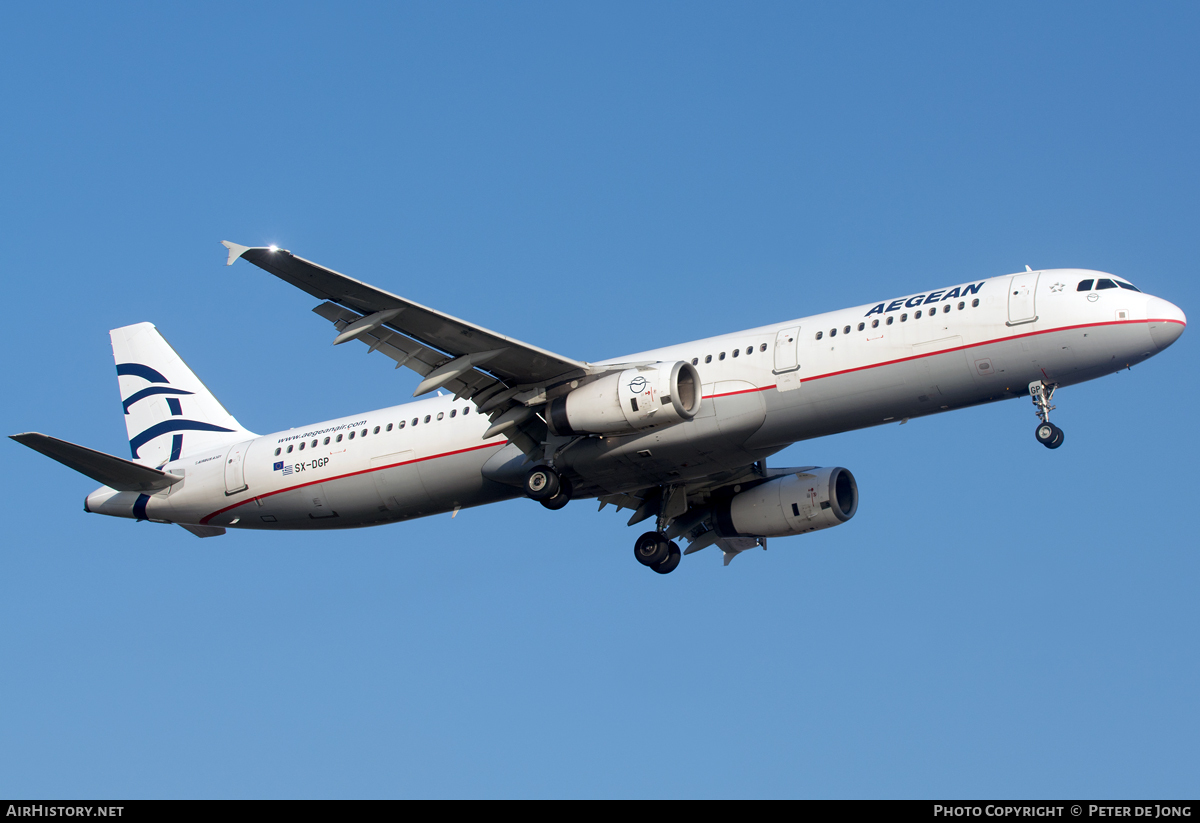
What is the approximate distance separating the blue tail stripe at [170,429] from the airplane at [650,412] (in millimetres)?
1350

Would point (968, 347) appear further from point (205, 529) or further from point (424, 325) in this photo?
point (205, 529)

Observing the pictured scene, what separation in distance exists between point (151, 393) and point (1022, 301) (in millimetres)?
26865

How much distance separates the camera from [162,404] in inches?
1622

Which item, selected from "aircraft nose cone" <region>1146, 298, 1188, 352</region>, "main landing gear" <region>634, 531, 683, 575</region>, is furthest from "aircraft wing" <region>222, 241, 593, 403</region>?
"aircraft nose cone" <region>1146, 298, 1188, 352</region>

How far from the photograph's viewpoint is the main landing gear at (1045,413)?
3019 cm

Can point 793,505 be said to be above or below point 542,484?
above

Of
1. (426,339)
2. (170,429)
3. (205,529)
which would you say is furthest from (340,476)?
(170,429)

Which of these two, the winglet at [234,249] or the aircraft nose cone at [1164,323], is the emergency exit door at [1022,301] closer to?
the aircraft nose cone at [1164,323]

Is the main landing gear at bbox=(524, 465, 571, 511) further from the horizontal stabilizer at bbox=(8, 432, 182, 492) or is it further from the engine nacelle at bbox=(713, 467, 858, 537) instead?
the horizontal stabilizer at bbox=(8, 432, 182, 492)

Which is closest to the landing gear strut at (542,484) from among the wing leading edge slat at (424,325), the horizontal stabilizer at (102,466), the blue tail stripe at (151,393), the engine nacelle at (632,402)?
the engine nacelle at (632,402)

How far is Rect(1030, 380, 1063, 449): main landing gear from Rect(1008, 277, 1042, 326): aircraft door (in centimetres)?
155

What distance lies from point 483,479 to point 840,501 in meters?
10.5
